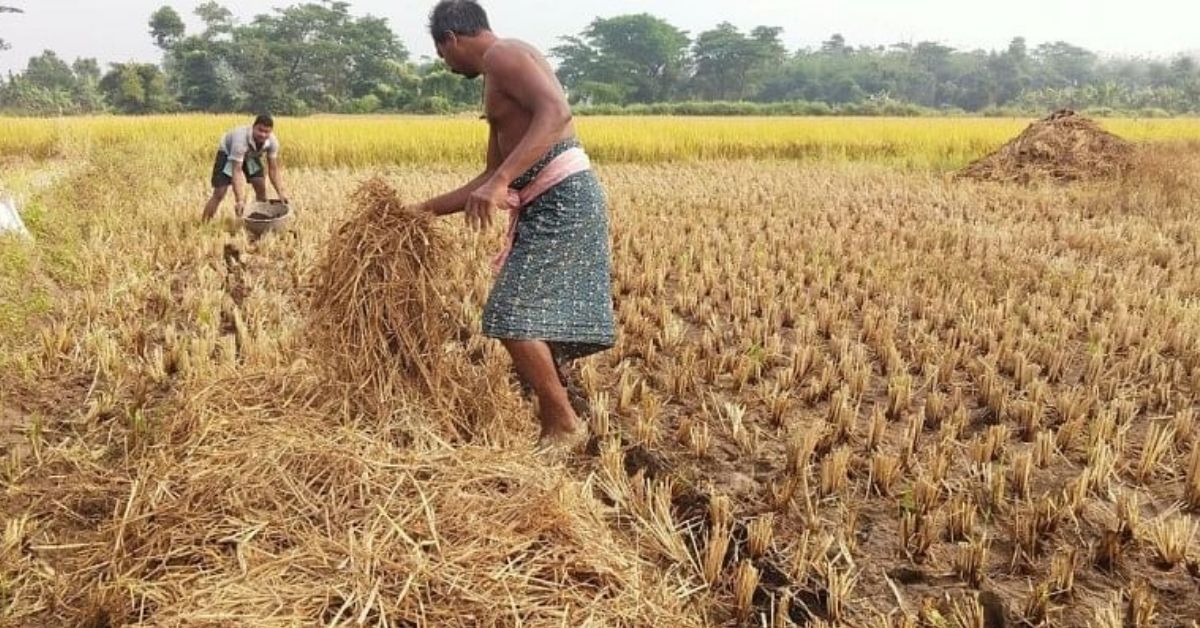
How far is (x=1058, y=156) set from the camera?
10.8 metres

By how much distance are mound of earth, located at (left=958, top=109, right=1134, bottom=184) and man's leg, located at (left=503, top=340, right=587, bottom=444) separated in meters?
9.27

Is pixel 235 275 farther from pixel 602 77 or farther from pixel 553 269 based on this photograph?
pixel 602 77

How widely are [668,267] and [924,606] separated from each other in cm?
393

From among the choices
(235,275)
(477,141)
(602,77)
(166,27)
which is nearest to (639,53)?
(602,77)

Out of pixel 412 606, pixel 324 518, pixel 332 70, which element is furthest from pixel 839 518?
pixel 332 70

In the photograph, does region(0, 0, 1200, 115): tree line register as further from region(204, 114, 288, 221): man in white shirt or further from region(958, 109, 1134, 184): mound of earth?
region(958, 109, 1134, 184): mound of earth

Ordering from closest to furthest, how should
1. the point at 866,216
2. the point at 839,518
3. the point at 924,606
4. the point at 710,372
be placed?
the point at 924,606 → the point at 839,518 → the point at 710,372 → the point at 866,216

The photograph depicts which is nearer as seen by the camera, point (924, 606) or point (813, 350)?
point (924, 606)

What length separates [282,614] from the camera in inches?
73.8

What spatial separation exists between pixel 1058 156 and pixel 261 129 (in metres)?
9.53

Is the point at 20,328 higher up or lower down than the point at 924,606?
higher up

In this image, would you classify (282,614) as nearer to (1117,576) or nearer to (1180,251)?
(1117,576)

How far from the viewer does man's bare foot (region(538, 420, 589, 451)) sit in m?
2.94

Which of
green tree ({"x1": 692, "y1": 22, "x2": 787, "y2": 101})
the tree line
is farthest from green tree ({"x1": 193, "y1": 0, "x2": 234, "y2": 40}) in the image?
green tree ({"x1": 692, "y1": 22, "x2": 787, "y2": 101})
